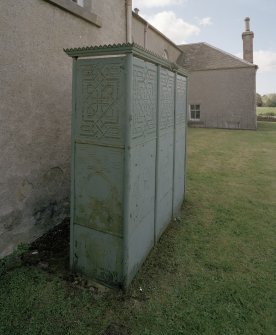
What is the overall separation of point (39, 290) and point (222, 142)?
1263 centimetres

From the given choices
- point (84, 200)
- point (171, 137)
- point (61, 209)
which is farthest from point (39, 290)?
point (171, 137)

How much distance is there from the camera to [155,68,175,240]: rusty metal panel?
370cm

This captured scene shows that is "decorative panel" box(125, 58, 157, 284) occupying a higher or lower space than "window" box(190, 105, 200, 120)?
lower

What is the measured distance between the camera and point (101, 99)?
2787 mm

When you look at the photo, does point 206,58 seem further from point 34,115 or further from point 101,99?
point 101,99

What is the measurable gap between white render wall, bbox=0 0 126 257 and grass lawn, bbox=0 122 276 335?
2.77ft

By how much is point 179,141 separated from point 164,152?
97 cm

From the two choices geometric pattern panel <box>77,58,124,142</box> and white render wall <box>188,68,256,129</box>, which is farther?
white render wall <box>188,68,256,129</box>

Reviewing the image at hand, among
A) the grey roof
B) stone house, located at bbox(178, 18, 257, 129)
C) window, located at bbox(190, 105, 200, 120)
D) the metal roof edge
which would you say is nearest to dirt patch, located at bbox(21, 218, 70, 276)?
the metal roof edge

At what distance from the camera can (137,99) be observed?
2854 millimetres

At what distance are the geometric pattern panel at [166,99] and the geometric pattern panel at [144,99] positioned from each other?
0.31m

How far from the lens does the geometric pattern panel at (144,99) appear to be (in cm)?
279

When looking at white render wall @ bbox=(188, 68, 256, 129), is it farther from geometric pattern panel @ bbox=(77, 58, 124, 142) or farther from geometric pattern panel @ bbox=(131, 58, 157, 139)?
geometric pattern panel @ bbox=(77, 58, 124, 142)

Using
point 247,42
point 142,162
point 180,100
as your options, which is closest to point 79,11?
point 180,100
